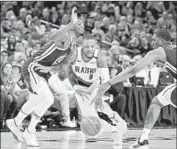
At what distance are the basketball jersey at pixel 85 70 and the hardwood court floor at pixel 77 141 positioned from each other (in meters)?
0.98

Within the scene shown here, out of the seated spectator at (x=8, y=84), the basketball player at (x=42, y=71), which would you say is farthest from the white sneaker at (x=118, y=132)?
the seated spectator at (x=8, y=84)

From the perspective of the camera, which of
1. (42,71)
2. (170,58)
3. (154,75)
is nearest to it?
(170,58)

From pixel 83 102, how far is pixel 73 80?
58 cm

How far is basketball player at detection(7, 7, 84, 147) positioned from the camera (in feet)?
25.7

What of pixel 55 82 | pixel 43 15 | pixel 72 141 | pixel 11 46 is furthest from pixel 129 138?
pixel 43 15

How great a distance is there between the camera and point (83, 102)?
31.1 feet

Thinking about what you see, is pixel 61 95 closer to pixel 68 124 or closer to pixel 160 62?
pixel 68 124

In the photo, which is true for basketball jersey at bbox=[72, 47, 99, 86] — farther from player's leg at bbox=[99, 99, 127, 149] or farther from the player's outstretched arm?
the player's outstretched arm

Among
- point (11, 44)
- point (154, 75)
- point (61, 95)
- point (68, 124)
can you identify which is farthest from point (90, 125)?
point (11, 44)

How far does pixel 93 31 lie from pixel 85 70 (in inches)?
222

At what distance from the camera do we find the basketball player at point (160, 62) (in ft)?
20.5

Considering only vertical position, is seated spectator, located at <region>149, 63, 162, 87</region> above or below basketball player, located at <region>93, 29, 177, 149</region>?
below

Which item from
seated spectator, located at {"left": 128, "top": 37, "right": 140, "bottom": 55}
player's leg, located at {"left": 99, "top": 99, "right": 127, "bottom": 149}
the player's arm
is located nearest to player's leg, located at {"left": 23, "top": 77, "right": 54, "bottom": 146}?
player's leg, located at {"left": 99, "top": 99, "right": 127, "bottom": 149}

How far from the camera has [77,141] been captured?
8.20 m
